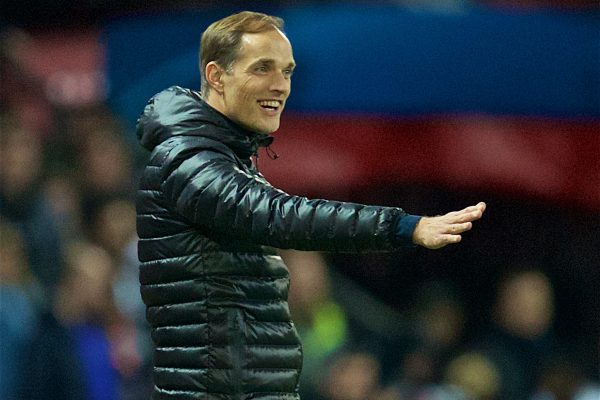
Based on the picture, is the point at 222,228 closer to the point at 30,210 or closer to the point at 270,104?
the point at 270,104

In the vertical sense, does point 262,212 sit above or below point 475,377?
above

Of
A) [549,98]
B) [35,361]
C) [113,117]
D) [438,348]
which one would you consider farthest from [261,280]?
[113,117]

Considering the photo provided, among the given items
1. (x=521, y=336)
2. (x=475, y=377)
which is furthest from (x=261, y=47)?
(x=521, y=336)

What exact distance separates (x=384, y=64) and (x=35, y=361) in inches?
103

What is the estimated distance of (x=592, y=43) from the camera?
25.6 ft

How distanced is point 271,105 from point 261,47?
15 centimetres

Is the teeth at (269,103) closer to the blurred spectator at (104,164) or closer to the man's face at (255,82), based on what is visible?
the man's face at (255,82)

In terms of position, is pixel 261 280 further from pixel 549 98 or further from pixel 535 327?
pixel 549 98

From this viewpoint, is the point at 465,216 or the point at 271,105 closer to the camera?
the point at 465,216

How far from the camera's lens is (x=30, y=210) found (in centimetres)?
762

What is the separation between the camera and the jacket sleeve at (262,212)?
126 inches

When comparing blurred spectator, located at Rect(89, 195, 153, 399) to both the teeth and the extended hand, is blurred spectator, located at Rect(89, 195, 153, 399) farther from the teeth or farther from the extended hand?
the extended hand

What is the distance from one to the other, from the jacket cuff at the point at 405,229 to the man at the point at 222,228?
137 millimetres

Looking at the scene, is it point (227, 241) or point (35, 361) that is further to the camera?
point (35, 361)
